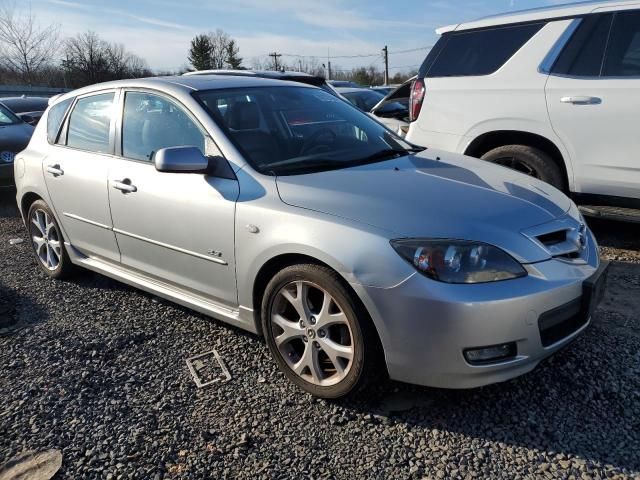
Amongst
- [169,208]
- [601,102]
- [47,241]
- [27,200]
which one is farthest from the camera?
[27,200]

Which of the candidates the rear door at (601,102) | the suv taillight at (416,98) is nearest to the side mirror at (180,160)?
the suv taillight at (416,98)

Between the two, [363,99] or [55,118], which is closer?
[55,118]

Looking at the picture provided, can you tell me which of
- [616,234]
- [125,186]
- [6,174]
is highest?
[125,186]

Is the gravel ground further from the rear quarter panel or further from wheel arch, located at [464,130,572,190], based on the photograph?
the rear quarter panel

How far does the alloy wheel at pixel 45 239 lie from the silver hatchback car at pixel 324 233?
1.62 feet

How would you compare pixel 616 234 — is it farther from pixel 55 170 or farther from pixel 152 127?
pixel 55 170

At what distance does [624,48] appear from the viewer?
430cm

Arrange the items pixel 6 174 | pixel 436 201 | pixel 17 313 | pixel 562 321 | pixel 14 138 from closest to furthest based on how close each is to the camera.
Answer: pixel 562 321 < pixel 436 201 < pixel 17 313 < pixel 6 174 < pixel 14 138

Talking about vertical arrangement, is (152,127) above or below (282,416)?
above

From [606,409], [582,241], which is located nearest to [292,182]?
[582,241]

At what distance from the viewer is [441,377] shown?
7.86 ft

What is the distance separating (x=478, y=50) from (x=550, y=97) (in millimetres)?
914

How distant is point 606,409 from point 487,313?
2.85 feet

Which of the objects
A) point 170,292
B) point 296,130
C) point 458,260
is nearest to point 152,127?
point 296,130
